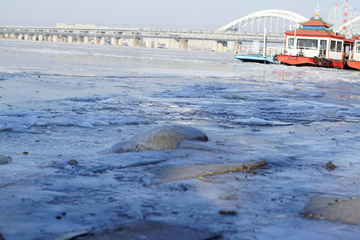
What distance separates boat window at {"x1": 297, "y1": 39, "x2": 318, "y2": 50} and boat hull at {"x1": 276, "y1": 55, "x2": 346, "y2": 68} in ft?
7.73

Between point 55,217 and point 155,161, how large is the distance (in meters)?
1.89

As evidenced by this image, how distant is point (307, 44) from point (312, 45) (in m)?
0.56

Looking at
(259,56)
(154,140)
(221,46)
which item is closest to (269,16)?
(221,46)

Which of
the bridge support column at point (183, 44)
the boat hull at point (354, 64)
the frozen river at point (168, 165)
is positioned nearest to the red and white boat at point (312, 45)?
the boat hull at point (354, 64)

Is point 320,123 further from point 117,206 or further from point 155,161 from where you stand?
point 117,206

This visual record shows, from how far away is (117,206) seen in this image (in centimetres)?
319

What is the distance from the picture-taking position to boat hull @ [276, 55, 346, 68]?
4056 centimetres

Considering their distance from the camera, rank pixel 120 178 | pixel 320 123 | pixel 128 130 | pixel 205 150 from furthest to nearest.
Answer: pixel 320 123, pixel 128 130, pixel 205 150, pixel 120 178

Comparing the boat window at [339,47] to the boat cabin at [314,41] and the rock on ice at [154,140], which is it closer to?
the boat cabin at [314,41]

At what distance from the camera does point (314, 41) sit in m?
43.3

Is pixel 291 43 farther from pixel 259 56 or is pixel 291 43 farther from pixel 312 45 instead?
pixel 259 56

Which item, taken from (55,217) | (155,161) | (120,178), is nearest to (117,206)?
(55,217)

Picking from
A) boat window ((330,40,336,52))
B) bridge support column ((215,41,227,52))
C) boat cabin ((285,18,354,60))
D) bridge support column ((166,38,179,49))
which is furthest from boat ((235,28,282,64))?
bridge support column ((166,38,179,49))

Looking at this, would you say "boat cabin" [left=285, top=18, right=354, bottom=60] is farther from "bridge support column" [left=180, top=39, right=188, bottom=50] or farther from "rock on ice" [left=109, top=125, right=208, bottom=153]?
"bridge support column" [left=180, top=39, right=188, bottom=50]
